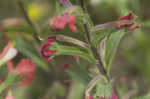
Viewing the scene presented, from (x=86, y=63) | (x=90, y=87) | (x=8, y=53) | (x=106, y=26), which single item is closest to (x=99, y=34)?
(x=106, y=26)

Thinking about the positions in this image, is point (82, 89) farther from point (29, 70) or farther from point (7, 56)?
point (7, 56)

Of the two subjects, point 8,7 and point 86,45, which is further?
point 8,7

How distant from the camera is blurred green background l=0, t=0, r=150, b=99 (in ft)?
4.22

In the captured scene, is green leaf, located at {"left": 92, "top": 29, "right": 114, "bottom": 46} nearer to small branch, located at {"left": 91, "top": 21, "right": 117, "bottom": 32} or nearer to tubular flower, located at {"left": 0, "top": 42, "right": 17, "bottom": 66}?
small branch, located at {"left": 91, "top": 21, "right": 117, "bottom": 32}

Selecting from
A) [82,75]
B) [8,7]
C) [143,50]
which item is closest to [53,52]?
[82,75]

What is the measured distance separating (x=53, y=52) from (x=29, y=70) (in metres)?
0.39

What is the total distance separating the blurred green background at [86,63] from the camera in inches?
50.6

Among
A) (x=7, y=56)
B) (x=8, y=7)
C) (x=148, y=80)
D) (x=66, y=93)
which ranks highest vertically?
(x=7, y=56)

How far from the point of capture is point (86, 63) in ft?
5.00

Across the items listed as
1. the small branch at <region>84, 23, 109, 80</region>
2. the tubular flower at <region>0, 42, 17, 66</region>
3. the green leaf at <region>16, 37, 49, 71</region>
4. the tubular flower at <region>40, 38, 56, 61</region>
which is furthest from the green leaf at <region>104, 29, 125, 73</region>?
the green leaf at <region>16, 37, 49, 71</region>

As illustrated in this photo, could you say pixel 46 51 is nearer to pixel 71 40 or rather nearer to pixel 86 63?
pixel 71 40

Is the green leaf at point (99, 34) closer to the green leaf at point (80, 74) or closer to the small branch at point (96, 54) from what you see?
the small branch at point (96, 54)

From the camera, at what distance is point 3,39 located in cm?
124

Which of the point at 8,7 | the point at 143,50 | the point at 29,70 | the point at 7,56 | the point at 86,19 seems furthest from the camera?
the point at 8,7
